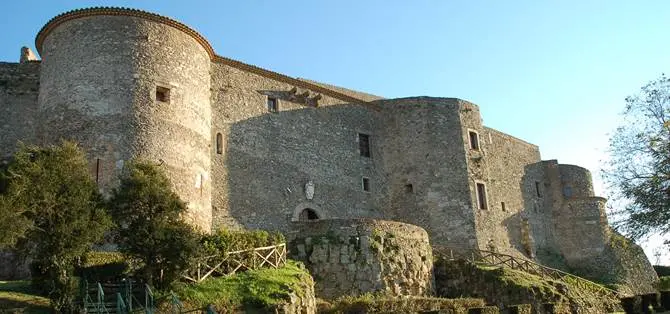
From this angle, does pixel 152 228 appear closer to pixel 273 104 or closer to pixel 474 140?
pixel 273 104

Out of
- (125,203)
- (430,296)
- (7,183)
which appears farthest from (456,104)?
(7,183)


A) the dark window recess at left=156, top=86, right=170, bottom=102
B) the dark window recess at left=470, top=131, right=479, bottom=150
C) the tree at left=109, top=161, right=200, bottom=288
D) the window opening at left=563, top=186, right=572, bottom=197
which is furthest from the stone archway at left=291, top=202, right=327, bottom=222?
the window opening at left=563, top=186, right=572, bottom=197

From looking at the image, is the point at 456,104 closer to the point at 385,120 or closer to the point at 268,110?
the point at 385,120

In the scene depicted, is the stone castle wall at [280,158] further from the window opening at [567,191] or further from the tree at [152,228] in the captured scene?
the window opening at [567,191]

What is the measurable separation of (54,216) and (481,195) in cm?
2450

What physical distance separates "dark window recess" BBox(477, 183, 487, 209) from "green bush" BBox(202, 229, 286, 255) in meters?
16.4

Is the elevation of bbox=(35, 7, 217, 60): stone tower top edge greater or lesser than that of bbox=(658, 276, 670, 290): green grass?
greater

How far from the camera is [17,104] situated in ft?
92.6

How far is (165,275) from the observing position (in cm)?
1939

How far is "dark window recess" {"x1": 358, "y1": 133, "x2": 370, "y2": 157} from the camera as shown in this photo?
120 ft

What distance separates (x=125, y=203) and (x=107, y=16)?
9677 millimetres

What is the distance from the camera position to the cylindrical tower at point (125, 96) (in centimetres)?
2498

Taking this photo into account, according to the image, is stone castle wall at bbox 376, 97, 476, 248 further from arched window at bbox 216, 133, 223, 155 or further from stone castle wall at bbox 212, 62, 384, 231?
arched window at bbox 216, 133, 223, 155

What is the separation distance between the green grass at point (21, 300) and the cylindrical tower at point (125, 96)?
17.3ft
